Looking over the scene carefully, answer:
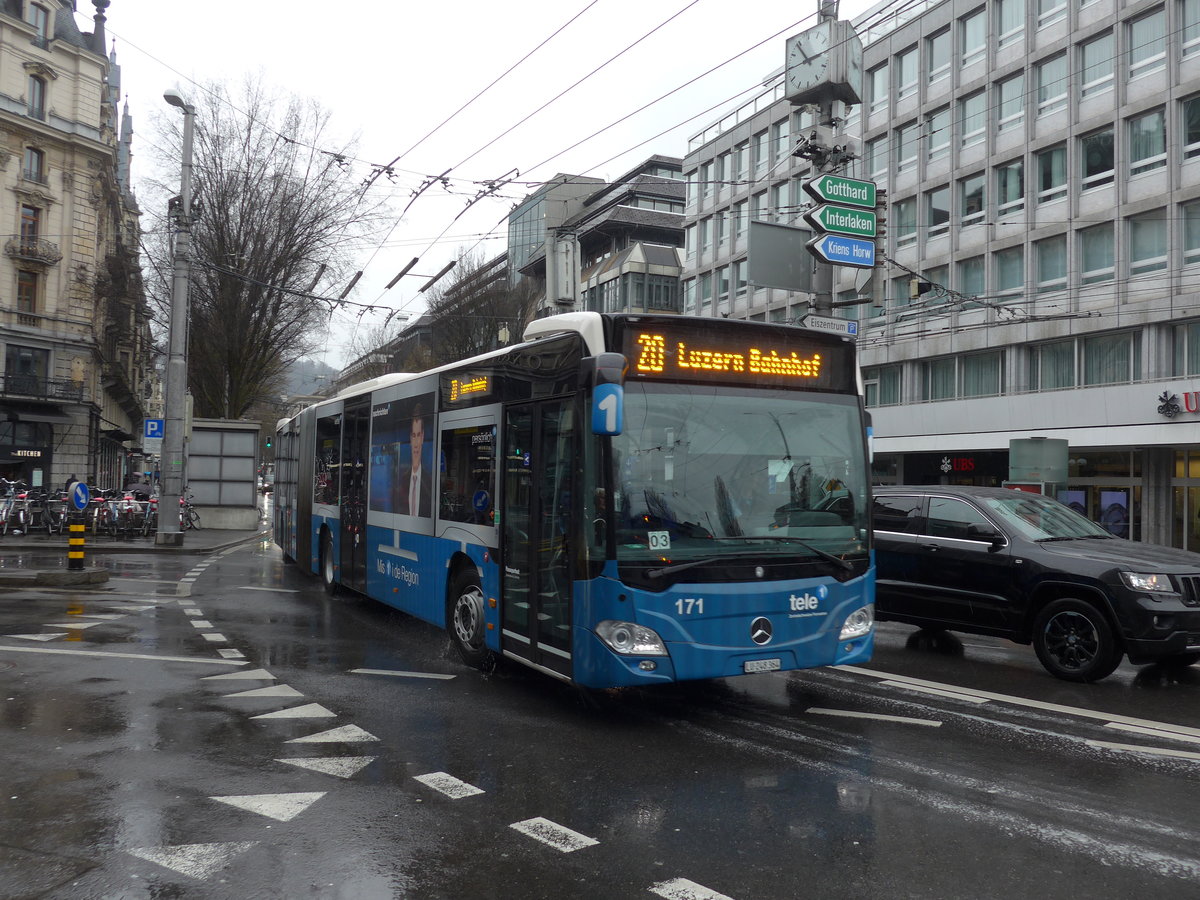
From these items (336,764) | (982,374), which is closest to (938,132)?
(982,374)

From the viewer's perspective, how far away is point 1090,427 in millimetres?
28266

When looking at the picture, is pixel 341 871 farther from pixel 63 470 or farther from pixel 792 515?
pixel 63 470

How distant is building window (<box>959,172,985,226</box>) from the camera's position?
32.2 m

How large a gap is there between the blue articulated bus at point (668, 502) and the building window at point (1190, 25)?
79.4ft

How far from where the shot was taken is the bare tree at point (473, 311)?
37125 mm

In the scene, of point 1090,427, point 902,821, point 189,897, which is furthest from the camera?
point 1090,427

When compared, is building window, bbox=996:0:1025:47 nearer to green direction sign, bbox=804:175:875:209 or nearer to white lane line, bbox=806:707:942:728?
green direction sign, bbox=804:175:875:209

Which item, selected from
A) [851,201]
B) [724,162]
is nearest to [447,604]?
[851,201]

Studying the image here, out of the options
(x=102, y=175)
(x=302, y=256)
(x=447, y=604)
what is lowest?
(x=447, y=604)

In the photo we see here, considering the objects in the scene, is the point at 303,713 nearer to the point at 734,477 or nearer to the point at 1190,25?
the point at 734,477

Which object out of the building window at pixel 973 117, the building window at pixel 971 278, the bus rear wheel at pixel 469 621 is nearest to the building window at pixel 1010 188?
the building window at pixel 973 117

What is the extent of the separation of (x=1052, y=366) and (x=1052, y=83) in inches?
327

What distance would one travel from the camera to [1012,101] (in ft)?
102

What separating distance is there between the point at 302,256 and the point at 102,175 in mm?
18314
